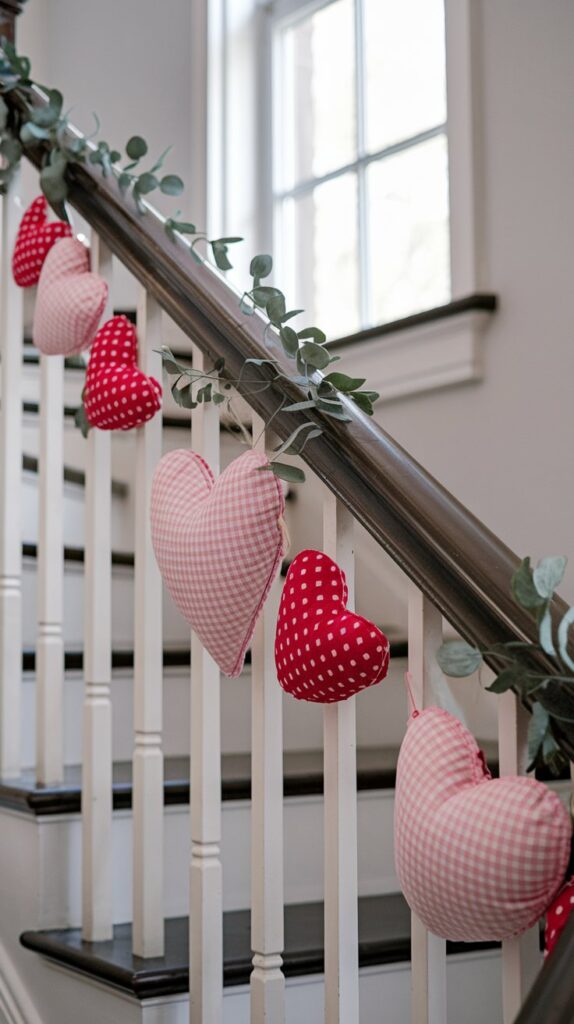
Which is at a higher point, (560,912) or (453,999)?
(560,912)

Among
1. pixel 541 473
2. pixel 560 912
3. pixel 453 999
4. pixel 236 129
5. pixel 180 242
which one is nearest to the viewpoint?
pixel 560 912

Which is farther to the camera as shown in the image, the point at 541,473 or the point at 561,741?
the point at 541,473

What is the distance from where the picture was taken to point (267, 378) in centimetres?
119

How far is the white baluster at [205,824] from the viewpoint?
1291 millimetres

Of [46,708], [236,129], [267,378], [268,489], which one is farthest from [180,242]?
[236,129]

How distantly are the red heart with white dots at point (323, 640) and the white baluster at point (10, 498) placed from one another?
0.75m

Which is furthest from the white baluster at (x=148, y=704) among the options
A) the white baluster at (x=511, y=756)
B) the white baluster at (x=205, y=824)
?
the white baluster at (x=511, y=756)

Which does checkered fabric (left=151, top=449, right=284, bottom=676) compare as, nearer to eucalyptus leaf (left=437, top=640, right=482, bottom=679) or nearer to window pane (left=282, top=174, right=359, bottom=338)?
eucalyptus leaf (left=437, top=640, right=482, bottom=679)

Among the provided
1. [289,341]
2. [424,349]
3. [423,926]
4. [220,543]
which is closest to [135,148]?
[289,341]

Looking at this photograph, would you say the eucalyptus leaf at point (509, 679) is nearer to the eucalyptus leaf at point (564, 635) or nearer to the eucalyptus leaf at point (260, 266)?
the eucalyptus leaf at point (564, 635)

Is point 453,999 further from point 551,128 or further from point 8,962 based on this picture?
point 551,128

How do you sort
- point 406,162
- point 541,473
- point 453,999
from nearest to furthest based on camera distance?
1. point 453,999
2. point 541,473
3. point 406,162

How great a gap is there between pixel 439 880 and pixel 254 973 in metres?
0.42

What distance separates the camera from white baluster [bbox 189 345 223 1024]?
1.29 m
